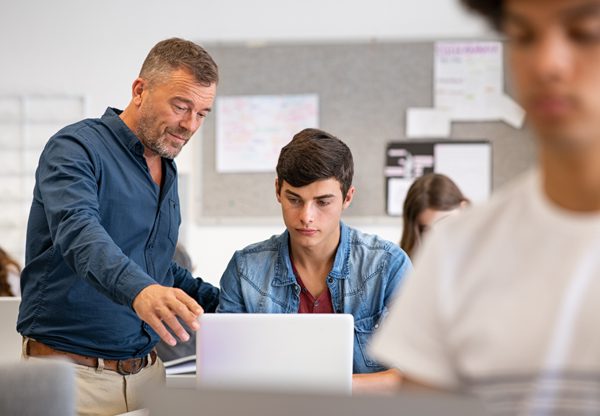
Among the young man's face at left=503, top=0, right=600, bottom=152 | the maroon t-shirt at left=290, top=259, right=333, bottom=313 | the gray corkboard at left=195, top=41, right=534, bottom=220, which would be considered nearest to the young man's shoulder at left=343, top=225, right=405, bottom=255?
the maroon t-shirt at left=290, top=259, right=333, bottom=313

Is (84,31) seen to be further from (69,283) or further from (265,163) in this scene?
(69,283)

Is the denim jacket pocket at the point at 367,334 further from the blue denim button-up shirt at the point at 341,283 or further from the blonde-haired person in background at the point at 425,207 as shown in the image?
the blonde-haired person in background at the point at 425,207

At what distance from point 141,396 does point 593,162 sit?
1.34 ft

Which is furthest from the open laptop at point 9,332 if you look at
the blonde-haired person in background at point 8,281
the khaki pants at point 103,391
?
the blonde-haired person in background at point 8,281

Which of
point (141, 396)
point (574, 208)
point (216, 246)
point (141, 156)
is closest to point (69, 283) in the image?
point (141, 156)

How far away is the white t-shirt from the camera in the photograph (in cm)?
68

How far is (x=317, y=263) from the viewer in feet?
7.07

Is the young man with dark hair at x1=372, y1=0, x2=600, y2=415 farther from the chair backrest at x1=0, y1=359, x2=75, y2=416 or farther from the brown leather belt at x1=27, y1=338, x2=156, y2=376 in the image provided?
the brown leather belt at x1=27, y1=338, x2=156, y2=376

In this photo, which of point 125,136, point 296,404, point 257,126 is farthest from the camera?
point 257,126

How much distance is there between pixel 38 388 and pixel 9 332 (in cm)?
129

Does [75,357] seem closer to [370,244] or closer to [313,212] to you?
[313,212]

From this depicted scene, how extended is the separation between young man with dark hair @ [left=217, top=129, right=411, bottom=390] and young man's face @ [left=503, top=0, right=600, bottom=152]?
140cm

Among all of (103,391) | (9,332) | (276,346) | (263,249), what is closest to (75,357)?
(103,391)

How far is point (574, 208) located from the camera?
718 millimetres
